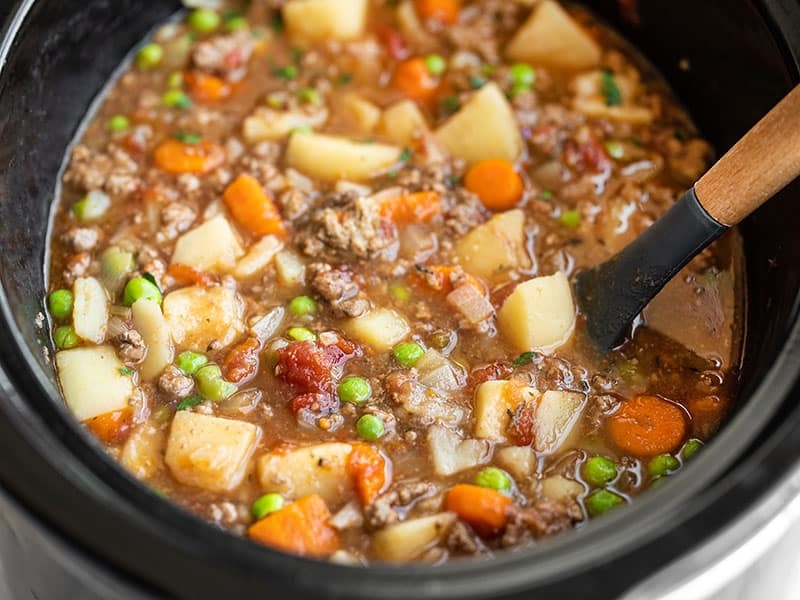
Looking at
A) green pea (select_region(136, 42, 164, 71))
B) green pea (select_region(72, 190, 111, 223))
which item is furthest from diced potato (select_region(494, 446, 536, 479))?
green pea (select_region(136, 42, 164, 71))

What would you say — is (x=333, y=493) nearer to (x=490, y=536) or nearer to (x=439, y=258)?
(x=490, y=536)

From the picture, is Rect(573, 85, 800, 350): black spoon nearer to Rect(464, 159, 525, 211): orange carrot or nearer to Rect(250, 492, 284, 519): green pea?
Rect(464, 159, 525, 211): orange carrot

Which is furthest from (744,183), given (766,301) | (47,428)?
(47,428)

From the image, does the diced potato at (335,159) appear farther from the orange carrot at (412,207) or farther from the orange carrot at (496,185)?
the orange carrot at (496,185)

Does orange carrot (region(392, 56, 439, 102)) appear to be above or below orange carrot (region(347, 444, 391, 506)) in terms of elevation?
above

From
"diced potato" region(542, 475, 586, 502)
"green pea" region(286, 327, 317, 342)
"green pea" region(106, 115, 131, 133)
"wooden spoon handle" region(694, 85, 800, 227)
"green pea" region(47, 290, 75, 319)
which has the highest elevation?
"wooden spoon handle" region(694, 85, 800, 227)

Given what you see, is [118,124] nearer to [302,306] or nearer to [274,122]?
[274,122]

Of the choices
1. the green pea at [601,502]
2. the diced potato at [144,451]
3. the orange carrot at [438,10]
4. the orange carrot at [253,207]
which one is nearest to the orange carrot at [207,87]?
the orange carrot at [253,207]
